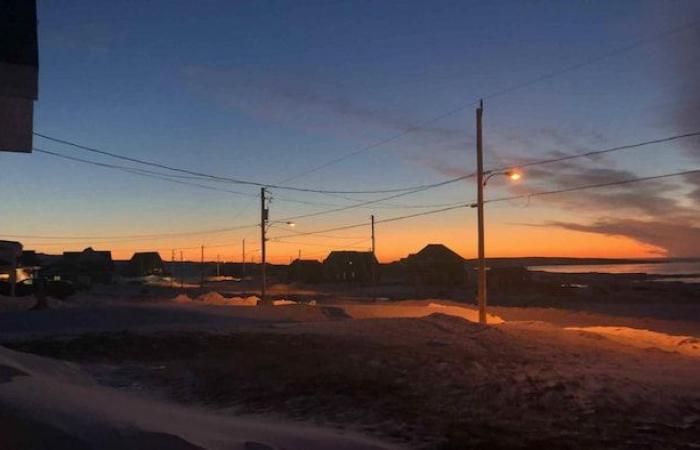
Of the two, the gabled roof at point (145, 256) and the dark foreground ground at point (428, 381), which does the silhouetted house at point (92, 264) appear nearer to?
the gabled roof at point (145, 256)

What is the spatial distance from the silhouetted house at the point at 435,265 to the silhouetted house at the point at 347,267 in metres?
18.7

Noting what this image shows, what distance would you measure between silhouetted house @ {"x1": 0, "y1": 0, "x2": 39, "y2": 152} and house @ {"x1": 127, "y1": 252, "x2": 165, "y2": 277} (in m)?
121

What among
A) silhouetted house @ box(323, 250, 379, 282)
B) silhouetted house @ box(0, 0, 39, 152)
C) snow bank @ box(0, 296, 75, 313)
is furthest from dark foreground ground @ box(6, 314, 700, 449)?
silhouetted house @ box(323, 250, 379, 282)

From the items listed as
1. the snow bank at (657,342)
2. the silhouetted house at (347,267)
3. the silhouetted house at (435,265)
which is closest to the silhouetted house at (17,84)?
the snow bank at (657,342)

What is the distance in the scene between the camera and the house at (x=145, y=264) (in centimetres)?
13088

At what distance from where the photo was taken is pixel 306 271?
118 m

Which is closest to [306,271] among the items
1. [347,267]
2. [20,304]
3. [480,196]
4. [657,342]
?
[347,267]

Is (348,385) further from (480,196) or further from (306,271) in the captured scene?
(306,271)

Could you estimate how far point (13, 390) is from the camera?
28.1 ft

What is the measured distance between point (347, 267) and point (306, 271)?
22.9 feet

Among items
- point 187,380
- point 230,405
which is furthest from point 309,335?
point 230,405

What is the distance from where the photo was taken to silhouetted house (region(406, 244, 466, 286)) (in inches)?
3792

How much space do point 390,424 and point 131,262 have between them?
5168 inches

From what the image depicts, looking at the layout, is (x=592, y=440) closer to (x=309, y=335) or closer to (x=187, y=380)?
(x=187, y=380)
